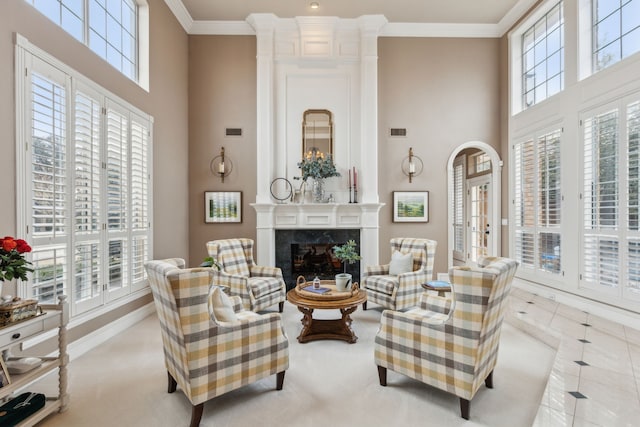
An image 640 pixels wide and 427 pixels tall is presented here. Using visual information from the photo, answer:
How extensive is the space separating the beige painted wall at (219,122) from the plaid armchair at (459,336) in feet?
12.3

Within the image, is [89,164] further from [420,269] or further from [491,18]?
[491,18]

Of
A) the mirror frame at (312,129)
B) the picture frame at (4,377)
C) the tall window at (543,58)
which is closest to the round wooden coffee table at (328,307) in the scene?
the picture frame at (4,377)

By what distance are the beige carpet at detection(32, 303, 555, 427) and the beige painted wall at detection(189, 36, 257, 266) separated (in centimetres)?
269

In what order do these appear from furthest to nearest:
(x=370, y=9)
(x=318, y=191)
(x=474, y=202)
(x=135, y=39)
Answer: (x=474, y=202) < (x=318, y=191) < (x=370, y=9) < (x=135, y=39)

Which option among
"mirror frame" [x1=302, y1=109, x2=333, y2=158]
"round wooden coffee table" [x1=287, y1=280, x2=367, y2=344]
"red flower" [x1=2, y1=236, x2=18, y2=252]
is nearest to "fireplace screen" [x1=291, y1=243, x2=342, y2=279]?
"mirror frame" [x1=302, y1=109, x2=333, y2=158]

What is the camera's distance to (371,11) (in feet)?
17.0

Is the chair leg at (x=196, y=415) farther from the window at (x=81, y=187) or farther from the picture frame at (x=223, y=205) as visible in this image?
the picture frame at (x=223, y=205)

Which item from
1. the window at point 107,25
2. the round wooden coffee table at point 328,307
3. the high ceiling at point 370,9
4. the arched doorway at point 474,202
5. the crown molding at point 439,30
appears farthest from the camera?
the arched doorway at point 474,202

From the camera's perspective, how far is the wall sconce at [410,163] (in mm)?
5598

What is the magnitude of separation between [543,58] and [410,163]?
2465mm

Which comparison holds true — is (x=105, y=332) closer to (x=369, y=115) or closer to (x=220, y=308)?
(x=220, y=308)

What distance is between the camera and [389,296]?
13.0 ft

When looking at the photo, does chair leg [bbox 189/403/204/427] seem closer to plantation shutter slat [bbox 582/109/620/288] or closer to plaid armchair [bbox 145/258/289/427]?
plaid armchair [bbox 145/258/289/427]

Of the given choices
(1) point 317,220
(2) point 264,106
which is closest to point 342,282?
(1) point 317,220
